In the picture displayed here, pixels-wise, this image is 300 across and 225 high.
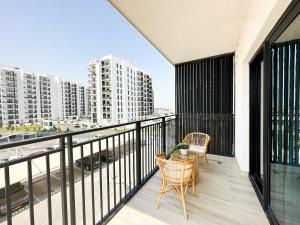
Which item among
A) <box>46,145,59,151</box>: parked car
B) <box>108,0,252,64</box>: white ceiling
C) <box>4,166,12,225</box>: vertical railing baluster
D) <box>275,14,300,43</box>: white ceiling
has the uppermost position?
<box>108,0,252,64</box>: white ceiling

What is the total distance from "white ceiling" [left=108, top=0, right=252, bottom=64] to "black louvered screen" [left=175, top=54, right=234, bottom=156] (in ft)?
2.19

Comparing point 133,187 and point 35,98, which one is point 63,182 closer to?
point 133,187

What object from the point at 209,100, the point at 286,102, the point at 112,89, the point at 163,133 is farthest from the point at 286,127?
the point at 112,89

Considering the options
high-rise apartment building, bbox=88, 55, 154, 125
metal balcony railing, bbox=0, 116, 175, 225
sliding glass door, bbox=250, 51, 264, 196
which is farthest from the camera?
high-rise apartment building, bbox=88, 55, 154, 125

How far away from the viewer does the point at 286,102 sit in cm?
140

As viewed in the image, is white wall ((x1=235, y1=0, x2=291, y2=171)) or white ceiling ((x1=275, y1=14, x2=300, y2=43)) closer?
white ceiling ((x1=275, y1=14, x2=300, y2=43))

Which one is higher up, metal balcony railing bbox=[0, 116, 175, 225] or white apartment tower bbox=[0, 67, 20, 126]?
white apartment tower bbox=[0, 67, 20, 126]

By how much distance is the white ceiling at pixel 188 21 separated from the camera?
6.54 feet

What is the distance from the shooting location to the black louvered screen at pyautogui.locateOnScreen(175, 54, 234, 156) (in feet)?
13.0

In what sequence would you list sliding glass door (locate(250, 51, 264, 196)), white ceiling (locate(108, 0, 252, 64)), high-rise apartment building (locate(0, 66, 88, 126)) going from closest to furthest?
1. white ceiling (locate(108, 0, 252, 64))
2. sliding glass door (locate(250, 51, 264, 196))
3. high-rise apartment building (locate(0, 66, 88, 126))

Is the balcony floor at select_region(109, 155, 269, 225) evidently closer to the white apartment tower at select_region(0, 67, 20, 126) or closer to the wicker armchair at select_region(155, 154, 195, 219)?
the wicker armchair at select_region(155, 154, 195, 219)

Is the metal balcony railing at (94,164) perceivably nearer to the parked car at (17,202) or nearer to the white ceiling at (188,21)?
the parked car at (17,202)

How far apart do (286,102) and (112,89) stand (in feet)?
125

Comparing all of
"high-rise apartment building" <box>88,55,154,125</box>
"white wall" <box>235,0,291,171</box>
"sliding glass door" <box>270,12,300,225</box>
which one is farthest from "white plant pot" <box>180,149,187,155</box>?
"high-rise apartment building" <box>88,55,154,125</box>
